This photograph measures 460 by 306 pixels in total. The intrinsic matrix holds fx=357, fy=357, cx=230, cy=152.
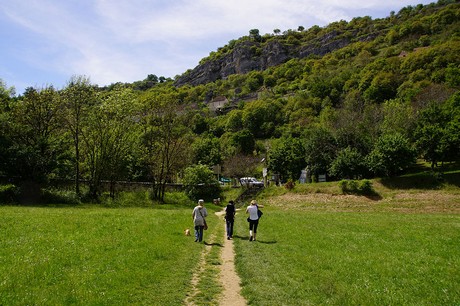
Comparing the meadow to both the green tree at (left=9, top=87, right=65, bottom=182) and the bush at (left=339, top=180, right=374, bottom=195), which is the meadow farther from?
the bush at (left=339, top=180, right=374, bottom=195)

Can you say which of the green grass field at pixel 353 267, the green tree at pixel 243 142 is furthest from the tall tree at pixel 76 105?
the green tree at pixel 243 142

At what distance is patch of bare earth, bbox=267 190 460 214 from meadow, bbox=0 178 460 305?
19345 millimetres

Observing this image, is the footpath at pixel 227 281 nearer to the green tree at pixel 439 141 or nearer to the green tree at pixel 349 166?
the green tree at pixel 349 166

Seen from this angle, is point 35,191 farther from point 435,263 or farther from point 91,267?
point 435,263

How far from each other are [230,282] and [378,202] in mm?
38537

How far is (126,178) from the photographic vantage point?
210 feet

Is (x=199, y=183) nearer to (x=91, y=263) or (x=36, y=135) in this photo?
(x=36, y=135)

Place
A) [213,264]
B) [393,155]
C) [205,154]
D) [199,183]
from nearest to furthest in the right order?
[213,264] → [393,155] → [199,183] → [205,154]

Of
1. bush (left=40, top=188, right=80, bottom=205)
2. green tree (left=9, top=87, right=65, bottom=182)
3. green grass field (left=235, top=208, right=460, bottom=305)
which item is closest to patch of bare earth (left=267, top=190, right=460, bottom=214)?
green grass field (left=235, top=208, right=460, bottom=305)

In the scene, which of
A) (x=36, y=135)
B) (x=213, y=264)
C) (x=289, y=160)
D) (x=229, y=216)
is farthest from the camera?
(x=289, y=160)

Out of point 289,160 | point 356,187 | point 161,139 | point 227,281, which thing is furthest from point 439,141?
point 227,281

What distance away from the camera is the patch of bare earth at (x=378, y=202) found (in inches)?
1601

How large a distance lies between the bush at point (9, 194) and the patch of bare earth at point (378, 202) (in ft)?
106

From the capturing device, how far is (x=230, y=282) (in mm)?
11898
